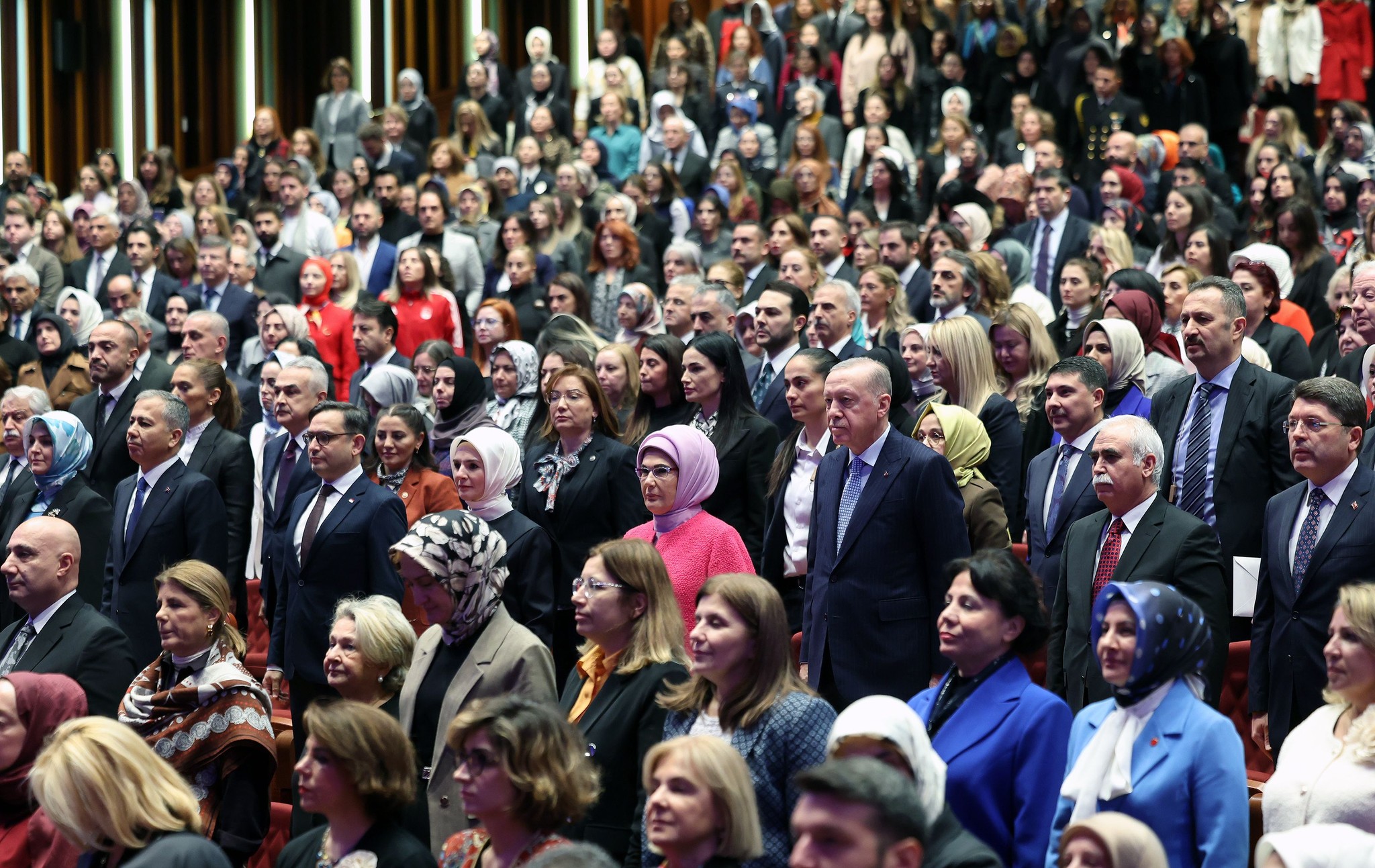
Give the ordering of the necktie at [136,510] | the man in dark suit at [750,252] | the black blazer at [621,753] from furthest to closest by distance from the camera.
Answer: the man in dark suit at [750,252]
the necktie at [136,510]
the black blazer at [621,753]

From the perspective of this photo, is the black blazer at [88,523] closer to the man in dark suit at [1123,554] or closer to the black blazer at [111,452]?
the black blazer at [111,452]

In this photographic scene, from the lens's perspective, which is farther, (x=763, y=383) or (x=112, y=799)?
(x=763, y=383)

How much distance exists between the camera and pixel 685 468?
5168mm

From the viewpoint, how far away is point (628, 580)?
4.21 metres

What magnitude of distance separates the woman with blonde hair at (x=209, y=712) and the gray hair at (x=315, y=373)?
2.31m

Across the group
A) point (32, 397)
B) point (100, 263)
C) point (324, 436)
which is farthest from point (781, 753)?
point (100, 263)

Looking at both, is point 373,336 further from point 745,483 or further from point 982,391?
point 982,391

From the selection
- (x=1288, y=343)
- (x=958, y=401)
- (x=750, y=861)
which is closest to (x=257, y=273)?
(x=958, y=401)

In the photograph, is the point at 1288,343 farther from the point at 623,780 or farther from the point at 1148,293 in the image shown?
the point at 623,780

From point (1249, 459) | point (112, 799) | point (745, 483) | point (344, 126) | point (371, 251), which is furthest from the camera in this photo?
point (344, 126)

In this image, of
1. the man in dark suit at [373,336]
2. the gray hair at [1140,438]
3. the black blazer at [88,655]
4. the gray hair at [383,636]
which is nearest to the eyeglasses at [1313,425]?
the gray hair at [1140,438]

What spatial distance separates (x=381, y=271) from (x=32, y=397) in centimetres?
382

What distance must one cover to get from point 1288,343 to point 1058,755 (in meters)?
3.99

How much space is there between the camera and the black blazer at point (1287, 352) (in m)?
6.99
